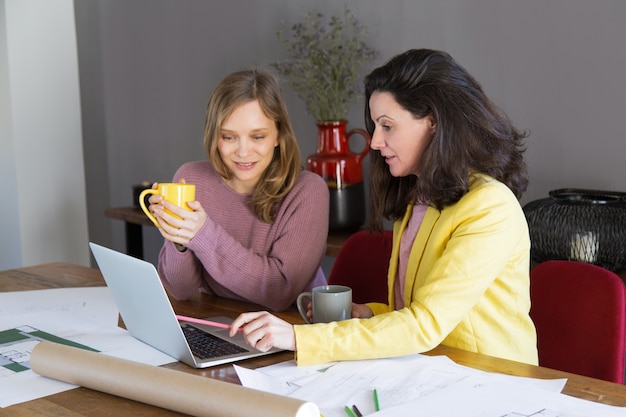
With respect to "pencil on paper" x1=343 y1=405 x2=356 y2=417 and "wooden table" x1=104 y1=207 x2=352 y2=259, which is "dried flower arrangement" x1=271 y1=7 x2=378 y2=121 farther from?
"pencil on paper" x1=343 y1=405 x2=356 y2=417

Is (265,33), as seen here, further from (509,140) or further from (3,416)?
(3,416)

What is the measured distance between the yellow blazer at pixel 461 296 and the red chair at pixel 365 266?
40cm

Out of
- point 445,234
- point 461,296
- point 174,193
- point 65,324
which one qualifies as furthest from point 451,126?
point 65,324

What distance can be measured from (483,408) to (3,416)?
72cm

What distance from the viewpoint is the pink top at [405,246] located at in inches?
66.9

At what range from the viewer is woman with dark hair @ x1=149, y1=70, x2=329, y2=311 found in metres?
1.90

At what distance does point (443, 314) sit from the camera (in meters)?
1.43

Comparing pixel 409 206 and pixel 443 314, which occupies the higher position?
pixel 409 206

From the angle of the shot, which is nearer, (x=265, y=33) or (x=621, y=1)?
(x=621, y=1)

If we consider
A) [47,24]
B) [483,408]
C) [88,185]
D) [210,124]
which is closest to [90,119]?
[88,185]

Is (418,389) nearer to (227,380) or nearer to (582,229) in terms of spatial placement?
(227,380)

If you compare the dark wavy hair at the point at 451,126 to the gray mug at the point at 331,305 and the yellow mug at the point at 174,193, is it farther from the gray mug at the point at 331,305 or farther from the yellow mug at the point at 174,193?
the yellow mug at the point at 174,193

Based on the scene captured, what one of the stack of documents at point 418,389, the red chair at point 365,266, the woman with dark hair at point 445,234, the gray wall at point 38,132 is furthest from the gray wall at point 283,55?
the stack of documents at point 418,389

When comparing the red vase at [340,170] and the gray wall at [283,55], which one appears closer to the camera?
the gray wall at [283,55]
